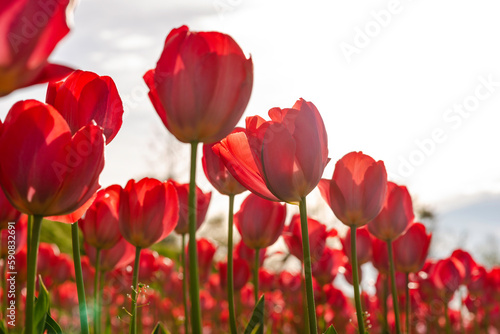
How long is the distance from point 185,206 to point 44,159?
0.87m

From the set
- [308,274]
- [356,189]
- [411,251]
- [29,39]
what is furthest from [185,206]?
[29,39]

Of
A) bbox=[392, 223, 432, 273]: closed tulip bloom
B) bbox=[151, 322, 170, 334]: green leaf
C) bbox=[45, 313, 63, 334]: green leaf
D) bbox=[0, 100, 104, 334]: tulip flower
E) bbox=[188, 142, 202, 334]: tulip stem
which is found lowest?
bbox=[151, 322, 170, 334]: green leaf

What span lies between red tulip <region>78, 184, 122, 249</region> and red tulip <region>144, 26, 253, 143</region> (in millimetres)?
706

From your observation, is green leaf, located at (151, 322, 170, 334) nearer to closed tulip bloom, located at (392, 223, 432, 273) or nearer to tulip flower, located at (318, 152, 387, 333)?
tulip flower, located at (318, 152, 387, 333)

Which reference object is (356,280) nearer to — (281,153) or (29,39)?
(281,153)

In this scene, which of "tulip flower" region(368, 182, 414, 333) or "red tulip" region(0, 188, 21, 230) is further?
"tulip flower" region(368, 182, 414, 333)

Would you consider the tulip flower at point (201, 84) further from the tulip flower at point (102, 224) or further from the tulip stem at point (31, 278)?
the tulip flower at point (102, 224)

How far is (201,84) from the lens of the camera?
0.83 meters

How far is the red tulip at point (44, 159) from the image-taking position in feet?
2.56

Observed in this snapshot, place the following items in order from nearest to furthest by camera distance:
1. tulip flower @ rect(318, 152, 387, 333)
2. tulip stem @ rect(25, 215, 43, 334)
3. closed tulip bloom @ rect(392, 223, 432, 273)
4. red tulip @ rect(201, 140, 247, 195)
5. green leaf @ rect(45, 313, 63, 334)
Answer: tulip stem @ rect(25, 215, 43, 334)
green leaf @ rect(45, 313, 63, 334)
tulip flower @ rect(318, 152, 387, 333)
red tulip @ rect(201, 140, 247, 195)
closed tulip bloom @ rect(392, 223, 432, 273)

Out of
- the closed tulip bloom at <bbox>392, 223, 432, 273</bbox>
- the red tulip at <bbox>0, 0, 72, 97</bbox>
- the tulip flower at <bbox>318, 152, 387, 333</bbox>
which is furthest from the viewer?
the closed tulip bloom at <bbox>392, 223, 432, 273</bbox>

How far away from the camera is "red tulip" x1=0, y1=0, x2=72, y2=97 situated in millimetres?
571

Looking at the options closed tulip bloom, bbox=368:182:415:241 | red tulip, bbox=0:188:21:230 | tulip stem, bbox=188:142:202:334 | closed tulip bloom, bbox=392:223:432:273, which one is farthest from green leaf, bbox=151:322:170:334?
closed tulip bloom, bbox=392:223:432:273

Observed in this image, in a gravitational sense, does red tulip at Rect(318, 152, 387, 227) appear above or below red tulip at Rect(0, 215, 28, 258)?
above
